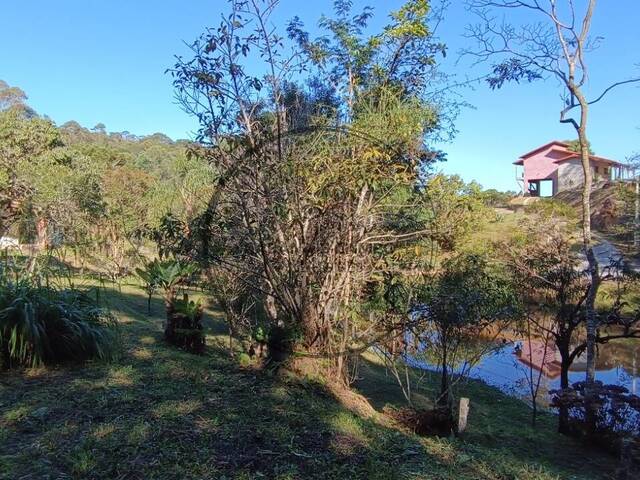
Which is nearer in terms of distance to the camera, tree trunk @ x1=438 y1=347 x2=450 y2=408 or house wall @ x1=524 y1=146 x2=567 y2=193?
tree trunk @ x1=438 y1=347 x2=450 y2=408

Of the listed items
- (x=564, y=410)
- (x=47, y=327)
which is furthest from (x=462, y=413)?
(x=47, y=327)

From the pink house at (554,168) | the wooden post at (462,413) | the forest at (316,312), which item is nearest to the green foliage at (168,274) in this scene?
the forest at (316,312)

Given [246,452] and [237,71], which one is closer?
[246,452]

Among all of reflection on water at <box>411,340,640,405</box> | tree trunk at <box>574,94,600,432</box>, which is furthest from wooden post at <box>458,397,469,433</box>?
reflection on water at <box>411,340,640,405</box>

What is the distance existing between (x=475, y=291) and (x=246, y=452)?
10.8ft

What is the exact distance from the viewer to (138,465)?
242cm

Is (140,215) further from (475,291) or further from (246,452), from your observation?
(246,452)

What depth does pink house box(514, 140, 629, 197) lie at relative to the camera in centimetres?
3297

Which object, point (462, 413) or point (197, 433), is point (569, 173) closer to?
point (462, 413)

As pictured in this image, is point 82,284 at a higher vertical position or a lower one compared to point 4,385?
higher

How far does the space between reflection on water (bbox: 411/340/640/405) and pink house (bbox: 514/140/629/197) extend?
21.1 m

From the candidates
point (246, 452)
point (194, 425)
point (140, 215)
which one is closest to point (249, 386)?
point (194, 425)

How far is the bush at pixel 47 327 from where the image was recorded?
12.5ft

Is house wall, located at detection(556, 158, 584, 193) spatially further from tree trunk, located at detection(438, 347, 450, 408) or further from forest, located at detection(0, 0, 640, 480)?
tree trunk, located at detection(438, 347, 450, 408)
